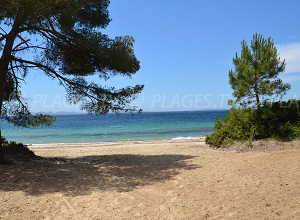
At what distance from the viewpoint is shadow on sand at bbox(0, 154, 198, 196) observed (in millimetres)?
6938

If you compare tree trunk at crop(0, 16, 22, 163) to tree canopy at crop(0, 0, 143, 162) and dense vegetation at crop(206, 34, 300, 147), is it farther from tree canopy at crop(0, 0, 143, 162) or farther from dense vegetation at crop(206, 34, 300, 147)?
dense vegetation at crop(206, 34, 300, 147)

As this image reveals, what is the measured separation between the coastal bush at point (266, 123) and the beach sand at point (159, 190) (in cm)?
314

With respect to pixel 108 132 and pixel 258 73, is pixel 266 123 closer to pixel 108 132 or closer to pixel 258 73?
pixel 258 73

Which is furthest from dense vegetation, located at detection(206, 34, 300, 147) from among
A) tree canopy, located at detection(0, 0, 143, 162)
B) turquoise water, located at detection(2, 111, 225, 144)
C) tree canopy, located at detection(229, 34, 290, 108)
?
turquoise water, located at detection(2, 111, 225, 144)

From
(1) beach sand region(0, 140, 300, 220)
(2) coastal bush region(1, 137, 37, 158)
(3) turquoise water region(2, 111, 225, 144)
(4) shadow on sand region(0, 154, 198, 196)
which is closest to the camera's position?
(1) beach sand region(0, 140, 300, 220)

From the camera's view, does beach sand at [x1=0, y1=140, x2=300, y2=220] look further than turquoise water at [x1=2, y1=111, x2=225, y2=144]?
No

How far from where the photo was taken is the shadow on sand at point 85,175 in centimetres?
694

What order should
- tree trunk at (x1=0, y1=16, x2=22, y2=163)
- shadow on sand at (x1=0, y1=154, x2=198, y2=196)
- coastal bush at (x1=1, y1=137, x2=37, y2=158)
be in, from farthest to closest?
coastal bush at (x1=1, y1=137, x2=37, y2=158), tree trunk at (x1=0, y1=16, x2=22, y2=163), shadow on sand at (x1=0, y1=154, x2=198, y2=196)

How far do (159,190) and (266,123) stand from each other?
350 inches

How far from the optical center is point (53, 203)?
5.73 metres

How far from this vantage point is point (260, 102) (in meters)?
13.5

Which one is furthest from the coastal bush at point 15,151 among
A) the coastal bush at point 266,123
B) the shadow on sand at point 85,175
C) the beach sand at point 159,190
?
the coastal bush at point 266,123

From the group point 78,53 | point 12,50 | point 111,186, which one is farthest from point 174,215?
point 12,50

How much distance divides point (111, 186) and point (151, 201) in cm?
174
